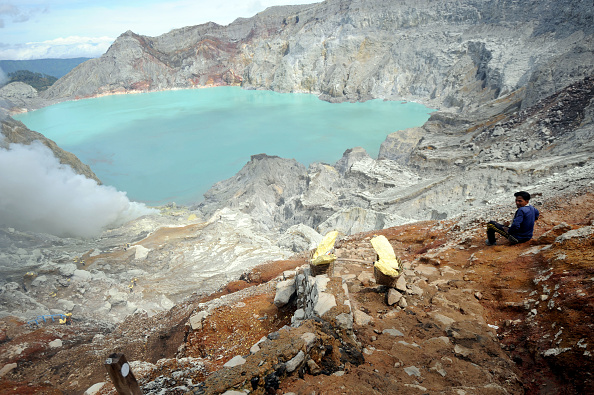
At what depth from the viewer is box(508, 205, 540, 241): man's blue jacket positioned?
504cm

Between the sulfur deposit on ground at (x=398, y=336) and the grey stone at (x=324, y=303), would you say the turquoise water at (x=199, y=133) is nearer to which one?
the sulfur deposit on ground at (x=398, y=336)

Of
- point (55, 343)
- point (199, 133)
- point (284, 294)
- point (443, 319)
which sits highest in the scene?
point (199, 133)

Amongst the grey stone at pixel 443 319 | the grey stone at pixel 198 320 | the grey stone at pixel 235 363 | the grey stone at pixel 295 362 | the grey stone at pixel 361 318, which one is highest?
the grey stone at pixel 295 362

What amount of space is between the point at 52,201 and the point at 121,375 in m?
17.2

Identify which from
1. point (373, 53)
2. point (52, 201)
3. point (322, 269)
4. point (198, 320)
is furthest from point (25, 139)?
point (373, 53)

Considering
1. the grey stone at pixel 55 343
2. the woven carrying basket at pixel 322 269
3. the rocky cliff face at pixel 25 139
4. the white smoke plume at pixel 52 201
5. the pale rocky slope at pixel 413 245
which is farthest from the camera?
the rocky cliff face at pixel 25 139

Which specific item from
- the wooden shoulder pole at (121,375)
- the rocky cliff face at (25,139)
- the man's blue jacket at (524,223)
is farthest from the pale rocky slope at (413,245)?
the rocky cliff face at (25,139)

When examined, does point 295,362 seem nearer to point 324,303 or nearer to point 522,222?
point 324,303

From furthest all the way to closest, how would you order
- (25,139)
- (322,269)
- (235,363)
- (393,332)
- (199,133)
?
1. (199,133)
2. (25,139)
3. (322,269)
4. (393,332)
5. (235,363)

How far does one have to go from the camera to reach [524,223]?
16.9ft

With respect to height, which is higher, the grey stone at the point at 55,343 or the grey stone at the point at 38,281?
the grey stone at the point at 55,343

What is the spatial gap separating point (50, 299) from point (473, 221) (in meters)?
12.1

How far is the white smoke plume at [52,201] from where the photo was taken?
48.0ft

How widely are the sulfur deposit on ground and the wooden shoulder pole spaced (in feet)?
2.03
